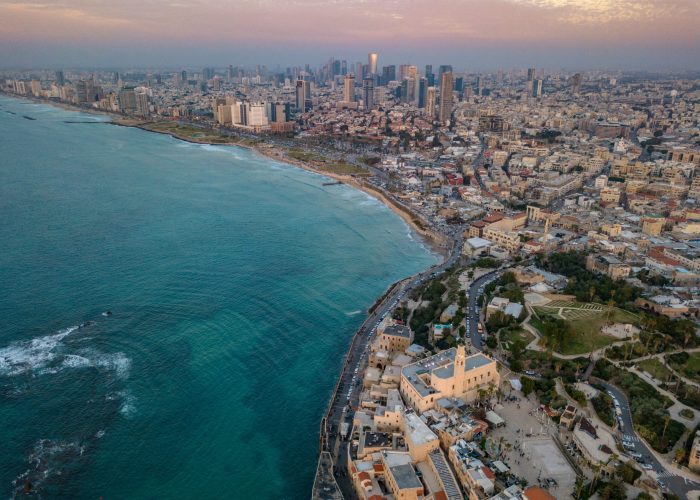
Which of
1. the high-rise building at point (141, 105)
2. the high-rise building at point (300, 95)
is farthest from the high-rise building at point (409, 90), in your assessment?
the high-rise building at point (141, 105)

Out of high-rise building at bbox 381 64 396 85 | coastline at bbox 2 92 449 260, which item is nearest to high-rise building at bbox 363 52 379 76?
high-rise building at bbox 381 64 396 85

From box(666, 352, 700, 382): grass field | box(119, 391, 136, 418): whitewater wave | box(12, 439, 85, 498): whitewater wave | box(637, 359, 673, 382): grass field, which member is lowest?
box(12, 439, 85, 498): whitewater wave

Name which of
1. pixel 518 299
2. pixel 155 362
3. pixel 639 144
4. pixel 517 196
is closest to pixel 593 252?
pixel 518 299

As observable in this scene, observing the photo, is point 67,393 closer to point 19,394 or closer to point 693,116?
point 19,394

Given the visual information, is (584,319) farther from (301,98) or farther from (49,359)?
(301,98)

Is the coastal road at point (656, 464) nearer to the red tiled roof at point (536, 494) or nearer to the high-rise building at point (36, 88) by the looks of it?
the red tiled roof at point (536, 494)

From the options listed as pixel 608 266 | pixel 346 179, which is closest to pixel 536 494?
pixel 608 266

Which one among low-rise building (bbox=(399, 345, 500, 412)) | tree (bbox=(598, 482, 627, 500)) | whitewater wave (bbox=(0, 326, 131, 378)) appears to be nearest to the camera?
tree (bbox=(598, 482, 627, 500))

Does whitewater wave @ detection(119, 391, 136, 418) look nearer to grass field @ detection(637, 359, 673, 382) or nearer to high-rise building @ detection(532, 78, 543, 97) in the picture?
grass field @ detection(637, 359, 673, 382)
